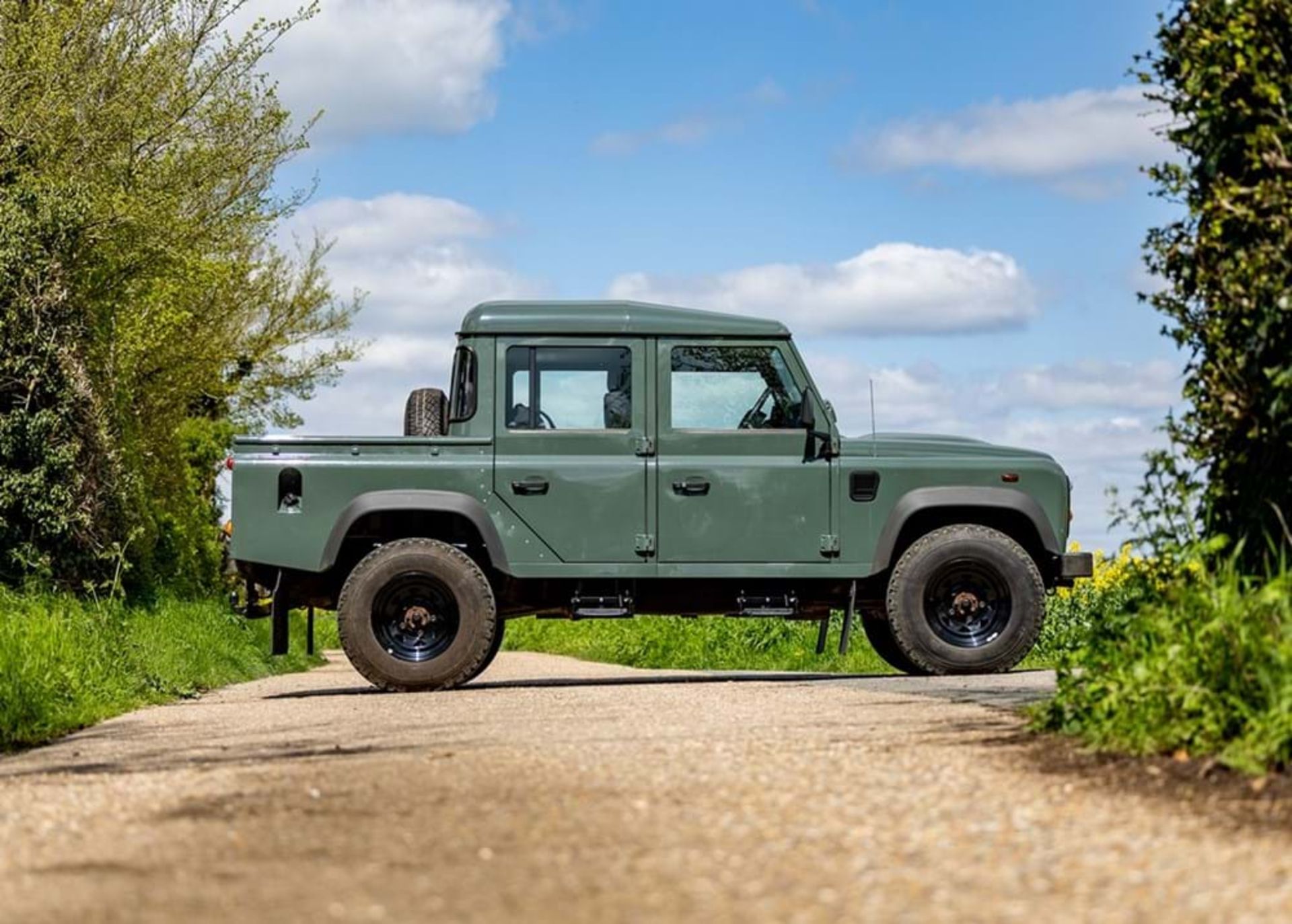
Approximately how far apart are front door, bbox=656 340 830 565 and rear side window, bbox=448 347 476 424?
1331 mm

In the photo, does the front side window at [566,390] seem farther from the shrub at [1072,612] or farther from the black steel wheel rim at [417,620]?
the shrub at [1072,612]

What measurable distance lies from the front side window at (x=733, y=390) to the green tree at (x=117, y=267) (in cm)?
589

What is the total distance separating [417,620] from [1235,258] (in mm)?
6960

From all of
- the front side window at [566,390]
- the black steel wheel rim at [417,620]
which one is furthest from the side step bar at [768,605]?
the black steel wheel rim at [417,620]

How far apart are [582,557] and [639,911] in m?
8.24

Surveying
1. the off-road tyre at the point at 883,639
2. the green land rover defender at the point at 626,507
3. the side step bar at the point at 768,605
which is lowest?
the off-road tyre at the point at 883,639

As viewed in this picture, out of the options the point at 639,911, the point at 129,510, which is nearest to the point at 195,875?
the point at 639,911

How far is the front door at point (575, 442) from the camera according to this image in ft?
42.0

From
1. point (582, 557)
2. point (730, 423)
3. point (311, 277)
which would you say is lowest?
point (582, 557)

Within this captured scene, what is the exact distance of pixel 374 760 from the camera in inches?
308

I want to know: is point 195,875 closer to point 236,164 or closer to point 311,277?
point 236,164

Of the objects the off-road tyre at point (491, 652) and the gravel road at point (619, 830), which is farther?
the off-road tyre at point (491, 652)

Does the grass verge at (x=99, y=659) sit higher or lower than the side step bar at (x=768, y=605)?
lower

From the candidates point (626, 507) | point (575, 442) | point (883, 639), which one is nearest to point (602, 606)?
point (626, 507)
